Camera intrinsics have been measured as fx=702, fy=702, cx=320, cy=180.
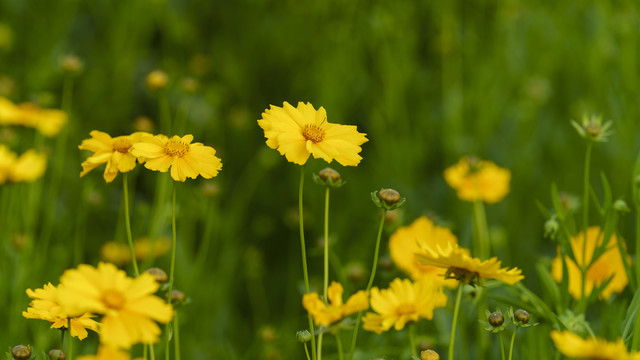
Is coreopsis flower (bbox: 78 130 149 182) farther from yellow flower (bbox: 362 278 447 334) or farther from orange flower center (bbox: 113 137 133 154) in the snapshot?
yellow flower (bbox: 362 278 447 334)

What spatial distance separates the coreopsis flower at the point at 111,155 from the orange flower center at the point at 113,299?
18 cm

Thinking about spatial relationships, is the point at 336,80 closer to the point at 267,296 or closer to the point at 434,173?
the point at 434,173

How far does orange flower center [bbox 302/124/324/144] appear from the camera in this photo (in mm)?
677

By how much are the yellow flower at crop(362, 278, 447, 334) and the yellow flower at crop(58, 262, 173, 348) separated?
0.23m

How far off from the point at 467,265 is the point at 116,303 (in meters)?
0.29

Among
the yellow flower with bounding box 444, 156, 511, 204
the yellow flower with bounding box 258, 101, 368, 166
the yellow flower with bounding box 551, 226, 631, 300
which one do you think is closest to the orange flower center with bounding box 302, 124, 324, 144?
the yellow flower with bounding box 258, 101, 368, 166

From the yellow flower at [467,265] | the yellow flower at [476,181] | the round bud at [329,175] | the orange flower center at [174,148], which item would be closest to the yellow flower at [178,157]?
the orange flower center at [174,148]

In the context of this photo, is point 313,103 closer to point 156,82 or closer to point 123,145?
point 156,82

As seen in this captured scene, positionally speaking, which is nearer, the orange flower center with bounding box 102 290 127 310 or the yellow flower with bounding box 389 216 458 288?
the orange flower center with bounding box 102 290 127 310

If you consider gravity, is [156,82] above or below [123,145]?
above

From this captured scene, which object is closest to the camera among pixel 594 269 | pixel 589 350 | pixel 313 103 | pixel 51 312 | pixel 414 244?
pixel 589 350

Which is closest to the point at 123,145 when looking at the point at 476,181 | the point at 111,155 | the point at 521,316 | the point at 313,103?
the point at 111,155

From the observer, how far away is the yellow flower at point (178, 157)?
24.9 inches

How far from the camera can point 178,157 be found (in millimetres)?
656
